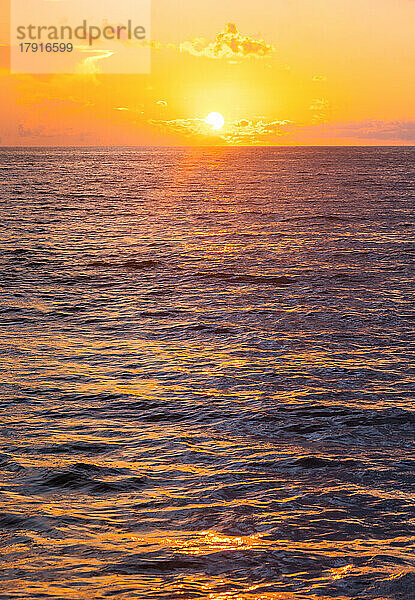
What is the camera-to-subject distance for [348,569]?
5773 millimetres

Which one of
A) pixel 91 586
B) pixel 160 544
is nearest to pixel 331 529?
pixel 160 544

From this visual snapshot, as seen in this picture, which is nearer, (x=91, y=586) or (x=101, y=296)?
(x=91, y=586)

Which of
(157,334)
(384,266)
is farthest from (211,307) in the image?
(384,266)

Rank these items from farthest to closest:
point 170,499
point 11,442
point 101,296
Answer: point 101,296
point 11,442
point 170,499

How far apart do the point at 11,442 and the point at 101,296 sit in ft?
31.9

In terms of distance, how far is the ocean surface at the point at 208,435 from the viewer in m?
5.82

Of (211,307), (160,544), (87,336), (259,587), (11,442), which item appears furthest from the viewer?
(211,307)

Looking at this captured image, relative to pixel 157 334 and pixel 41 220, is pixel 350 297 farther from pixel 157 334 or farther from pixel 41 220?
pixel 41 220

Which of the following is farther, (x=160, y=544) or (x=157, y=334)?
(x=157, y=334)

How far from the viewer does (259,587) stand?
217 inches

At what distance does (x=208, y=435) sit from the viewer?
8.77 meters

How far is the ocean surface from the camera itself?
5.82 meters

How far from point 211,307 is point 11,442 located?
860cm

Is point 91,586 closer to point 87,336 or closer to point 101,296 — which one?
point 87,336
